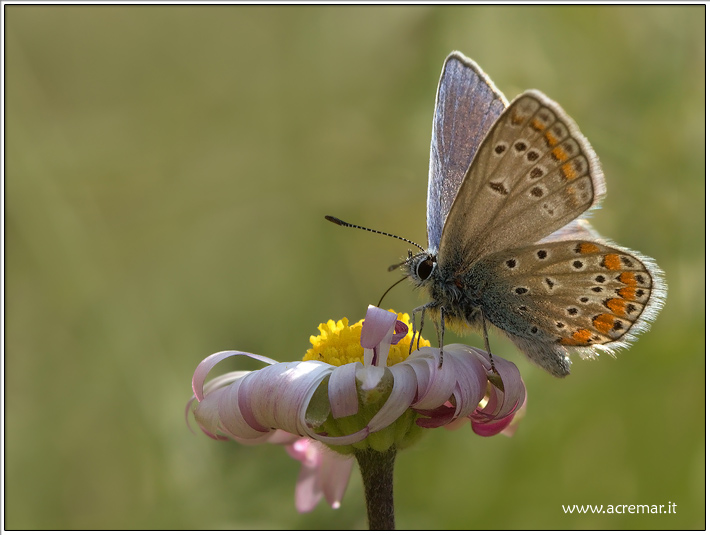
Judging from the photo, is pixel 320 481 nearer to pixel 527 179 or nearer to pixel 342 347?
pixel 342 347

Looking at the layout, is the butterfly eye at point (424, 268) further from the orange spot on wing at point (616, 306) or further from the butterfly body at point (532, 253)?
the orange spot on wing at point (616, 306)

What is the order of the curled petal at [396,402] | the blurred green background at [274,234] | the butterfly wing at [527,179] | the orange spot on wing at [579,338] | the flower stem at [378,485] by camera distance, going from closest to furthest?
the curled petal at [396,402]
the flower stem at [378,485]
the butterfly wing at [527,179]
the orange spot on wing at [579,338]
the blurred green background at [274,234]

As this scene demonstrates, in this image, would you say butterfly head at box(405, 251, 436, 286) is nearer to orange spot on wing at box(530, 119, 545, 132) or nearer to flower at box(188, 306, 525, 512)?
flower at box(188, 306, 525, 512)

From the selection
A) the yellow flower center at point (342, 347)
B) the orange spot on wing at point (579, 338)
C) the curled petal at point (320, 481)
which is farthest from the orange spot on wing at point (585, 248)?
the curled petal at point (320, 481)

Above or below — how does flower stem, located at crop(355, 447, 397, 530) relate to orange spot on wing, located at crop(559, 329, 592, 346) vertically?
below

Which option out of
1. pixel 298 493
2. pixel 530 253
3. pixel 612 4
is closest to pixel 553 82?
pixel 612 4

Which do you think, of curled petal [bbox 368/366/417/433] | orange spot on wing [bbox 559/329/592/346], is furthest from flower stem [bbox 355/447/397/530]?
orange spot on wing [bbox 559/329/592/346]
